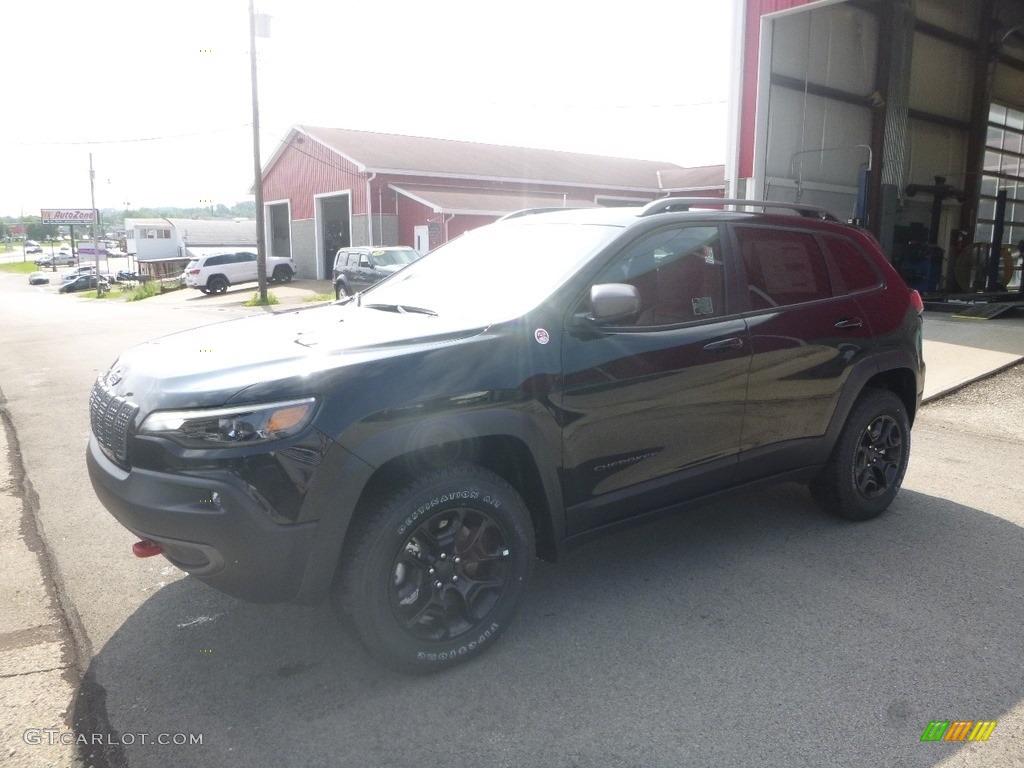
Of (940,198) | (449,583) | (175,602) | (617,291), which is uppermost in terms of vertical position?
(940,198)

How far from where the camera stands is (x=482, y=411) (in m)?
3.08

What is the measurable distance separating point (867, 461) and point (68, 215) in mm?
86958

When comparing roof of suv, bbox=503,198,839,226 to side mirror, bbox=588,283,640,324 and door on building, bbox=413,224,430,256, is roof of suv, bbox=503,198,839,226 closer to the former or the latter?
side mirror, bbox=588,283,640,324

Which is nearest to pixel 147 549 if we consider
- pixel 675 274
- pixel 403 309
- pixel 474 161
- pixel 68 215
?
pixel 403 309

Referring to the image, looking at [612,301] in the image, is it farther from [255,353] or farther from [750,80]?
[750,80]

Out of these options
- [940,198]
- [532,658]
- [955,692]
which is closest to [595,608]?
[532,658]

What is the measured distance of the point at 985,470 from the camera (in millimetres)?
6020

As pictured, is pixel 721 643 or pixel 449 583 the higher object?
pixel 449 583

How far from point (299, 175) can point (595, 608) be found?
123 ft

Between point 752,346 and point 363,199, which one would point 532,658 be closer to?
point 752,346

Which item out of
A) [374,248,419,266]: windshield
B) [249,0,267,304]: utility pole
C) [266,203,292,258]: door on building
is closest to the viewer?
[374,248,419,266]: windshield

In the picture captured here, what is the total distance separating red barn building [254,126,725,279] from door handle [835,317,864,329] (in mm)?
26517
